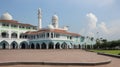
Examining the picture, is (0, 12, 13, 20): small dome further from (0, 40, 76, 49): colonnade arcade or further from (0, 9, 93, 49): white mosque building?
(0, 40, 76, 49): colonnade arcade

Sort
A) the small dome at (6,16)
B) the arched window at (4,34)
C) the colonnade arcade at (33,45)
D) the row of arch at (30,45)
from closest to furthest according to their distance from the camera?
the colonnade arcade at (33,45) → the row of arch at (30,45) → the arched window at (4,34) → the small dome at (6,16)

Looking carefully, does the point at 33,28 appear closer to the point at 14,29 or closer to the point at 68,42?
the point at 14,29

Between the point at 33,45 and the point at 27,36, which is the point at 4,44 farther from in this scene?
the point at 33,45

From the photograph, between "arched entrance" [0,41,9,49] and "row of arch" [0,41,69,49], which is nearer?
"arched entrance" [0,41,9,49]

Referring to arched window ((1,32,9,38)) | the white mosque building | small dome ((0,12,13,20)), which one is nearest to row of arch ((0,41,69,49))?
the white mosque building

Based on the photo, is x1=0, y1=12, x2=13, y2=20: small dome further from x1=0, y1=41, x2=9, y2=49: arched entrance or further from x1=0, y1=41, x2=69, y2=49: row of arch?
x1=0, y1=41, x2=9, y2=49: arched entrance

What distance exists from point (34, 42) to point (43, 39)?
14.0 feet

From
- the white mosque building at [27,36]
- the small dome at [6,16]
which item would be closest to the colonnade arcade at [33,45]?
the white mosque building at [27,36]

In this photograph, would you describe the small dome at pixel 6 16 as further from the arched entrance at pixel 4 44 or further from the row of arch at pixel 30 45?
the arched entrance at pixel 4 44

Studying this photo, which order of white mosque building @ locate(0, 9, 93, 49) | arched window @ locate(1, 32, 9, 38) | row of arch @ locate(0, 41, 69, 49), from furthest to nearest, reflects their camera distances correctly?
arched window @ locate(1, 32, 9, 38) < row of arch @ locate(0, 41, 69, 49) < white mosque building @ locate(0, 9, 93, 49)

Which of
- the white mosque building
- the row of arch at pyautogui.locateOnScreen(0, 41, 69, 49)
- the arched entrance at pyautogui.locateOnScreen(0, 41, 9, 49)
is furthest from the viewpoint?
the row of arch at pyautogui.locateOnScreen(0, 41, 69, 49)

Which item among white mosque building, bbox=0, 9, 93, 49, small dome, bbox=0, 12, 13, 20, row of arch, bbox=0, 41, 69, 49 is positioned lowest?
row of arch, bbox=0, 41, 69, 49

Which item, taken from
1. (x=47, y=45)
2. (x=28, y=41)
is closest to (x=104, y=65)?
(x=47, y=45)

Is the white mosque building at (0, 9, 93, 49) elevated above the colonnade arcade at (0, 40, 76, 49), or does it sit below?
above
